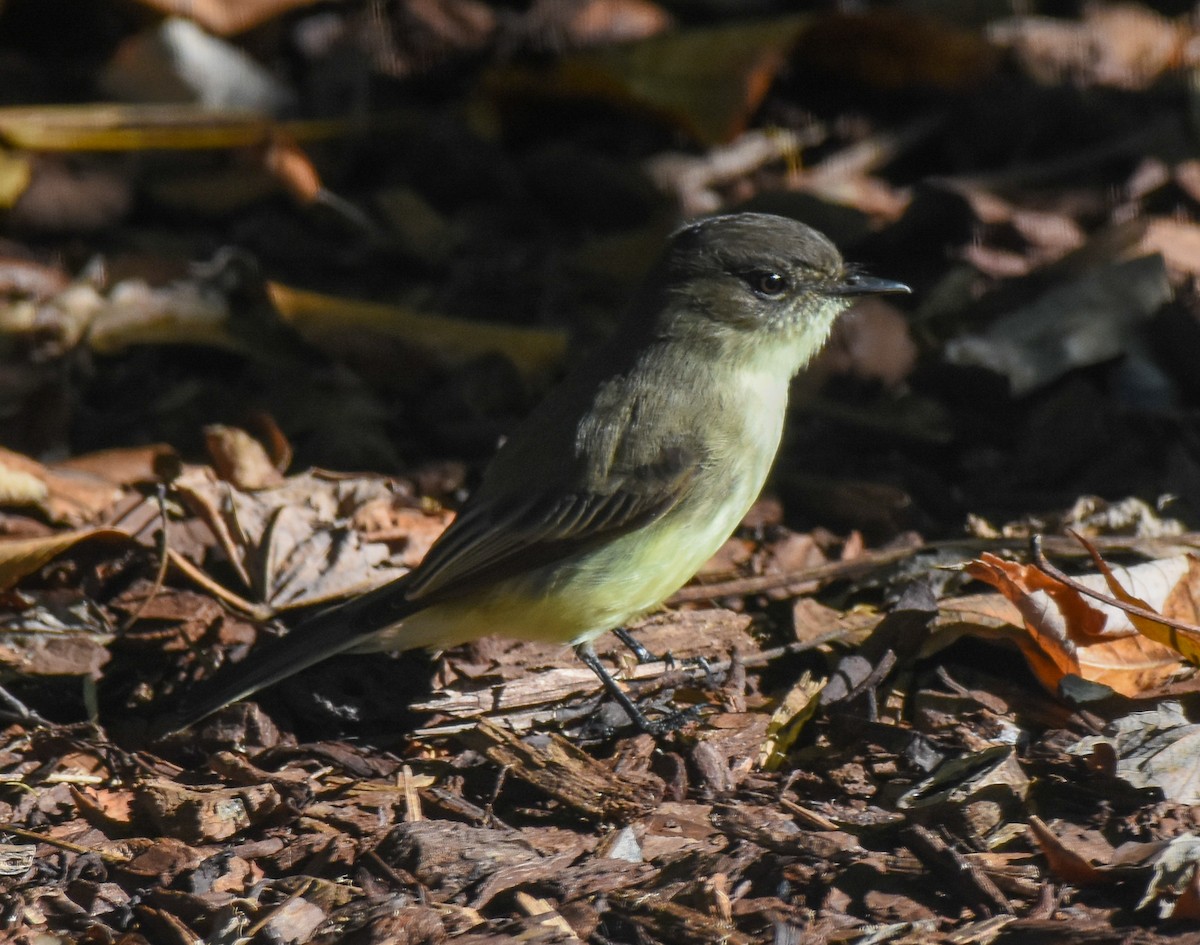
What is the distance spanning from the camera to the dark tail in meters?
4.41

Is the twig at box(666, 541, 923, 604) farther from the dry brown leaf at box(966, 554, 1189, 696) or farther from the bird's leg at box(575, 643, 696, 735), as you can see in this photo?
the dry brown leaf at box(966, 554, 1189, 696)

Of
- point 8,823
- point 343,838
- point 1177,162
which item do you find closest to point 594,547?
point 343,838

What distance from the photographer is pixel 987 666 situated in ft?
15.3

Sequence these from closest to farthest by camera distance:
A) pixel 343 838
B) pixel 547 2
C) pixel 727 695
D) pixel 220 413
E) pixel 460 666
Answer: pixel 343 838 < pixel 727 695 < pixel 460 666 < pixel 220 413 < pixel 547 2

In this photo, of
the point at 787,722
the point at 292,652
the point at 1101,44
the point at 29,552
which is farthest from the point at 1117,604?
the point at 1101,44

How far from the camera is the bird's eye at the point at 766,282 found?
16.5 ft

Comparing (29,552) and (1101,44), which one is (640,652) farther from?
(1101,44)

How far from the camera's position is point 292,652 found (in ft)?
14.6

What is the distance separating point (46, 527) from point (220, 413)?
100 cm

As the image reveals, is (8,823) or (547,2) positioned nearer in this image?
(8,823)

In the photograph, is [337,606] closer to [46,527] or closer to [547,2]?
[46,527]

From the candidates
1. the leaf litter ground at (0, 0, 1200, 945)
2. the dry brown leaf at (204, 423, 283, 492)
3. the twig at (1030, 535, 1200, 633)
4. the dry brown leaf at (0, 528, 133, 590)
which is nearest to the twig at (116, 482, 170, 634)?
the leaf litter ground at (0, 0, 1200, 945)

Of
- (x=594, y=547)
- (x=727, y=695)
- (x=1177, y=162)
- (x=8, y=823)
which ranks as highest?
(x=1177, y=162)

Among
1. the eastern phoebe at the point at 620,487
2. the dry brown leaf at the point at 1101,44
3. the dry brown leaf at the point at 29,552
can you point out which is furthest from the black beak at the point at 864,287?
the dry brown leaf at the point at 1101,44
